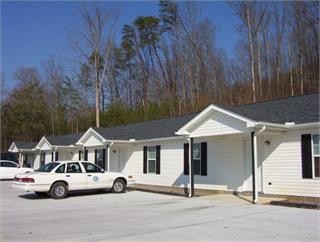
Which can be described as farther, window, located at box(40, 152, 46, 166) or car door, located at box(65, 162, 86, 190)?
window, located at box(40, 152, 46, 166)

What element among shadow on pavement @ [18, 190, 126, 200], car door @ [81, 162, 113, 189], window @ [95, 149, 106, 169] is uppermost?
window @ [95, 149, 106, 169]

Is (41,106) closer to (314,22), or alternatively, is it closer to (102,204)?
(314,22)

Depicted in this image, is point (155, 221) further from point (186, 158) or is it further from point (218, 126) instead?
point (186, 158)

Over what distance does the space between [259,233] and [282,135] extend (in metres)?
7.16

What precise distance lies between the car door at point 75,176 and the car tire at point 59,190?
24cm

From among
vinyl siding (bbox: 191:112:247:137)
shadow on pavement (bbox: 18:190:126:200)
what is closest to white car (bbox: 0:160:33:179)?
shadow on pavement (bbox: 18:190:126:200)

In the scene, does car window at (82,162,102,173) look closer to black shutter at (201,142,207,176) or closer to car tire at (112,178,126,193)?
car tire at (112,178,126,193)

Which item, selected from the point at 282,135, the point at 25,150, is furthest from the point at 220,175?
the point at 25,150

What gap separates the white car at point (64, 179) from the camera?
1711 centimetres

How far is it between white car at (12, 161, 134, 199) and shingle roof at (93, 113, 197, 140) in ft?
14.9

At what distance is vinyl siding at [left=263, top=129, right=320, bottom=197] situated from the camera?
48.1 feet

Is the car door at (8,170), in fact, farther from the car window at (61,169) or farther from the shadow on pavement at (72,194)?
the car window at (61,169)

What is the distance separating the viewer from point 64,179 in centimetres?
1769

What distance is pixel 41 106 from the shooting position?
189 ft
